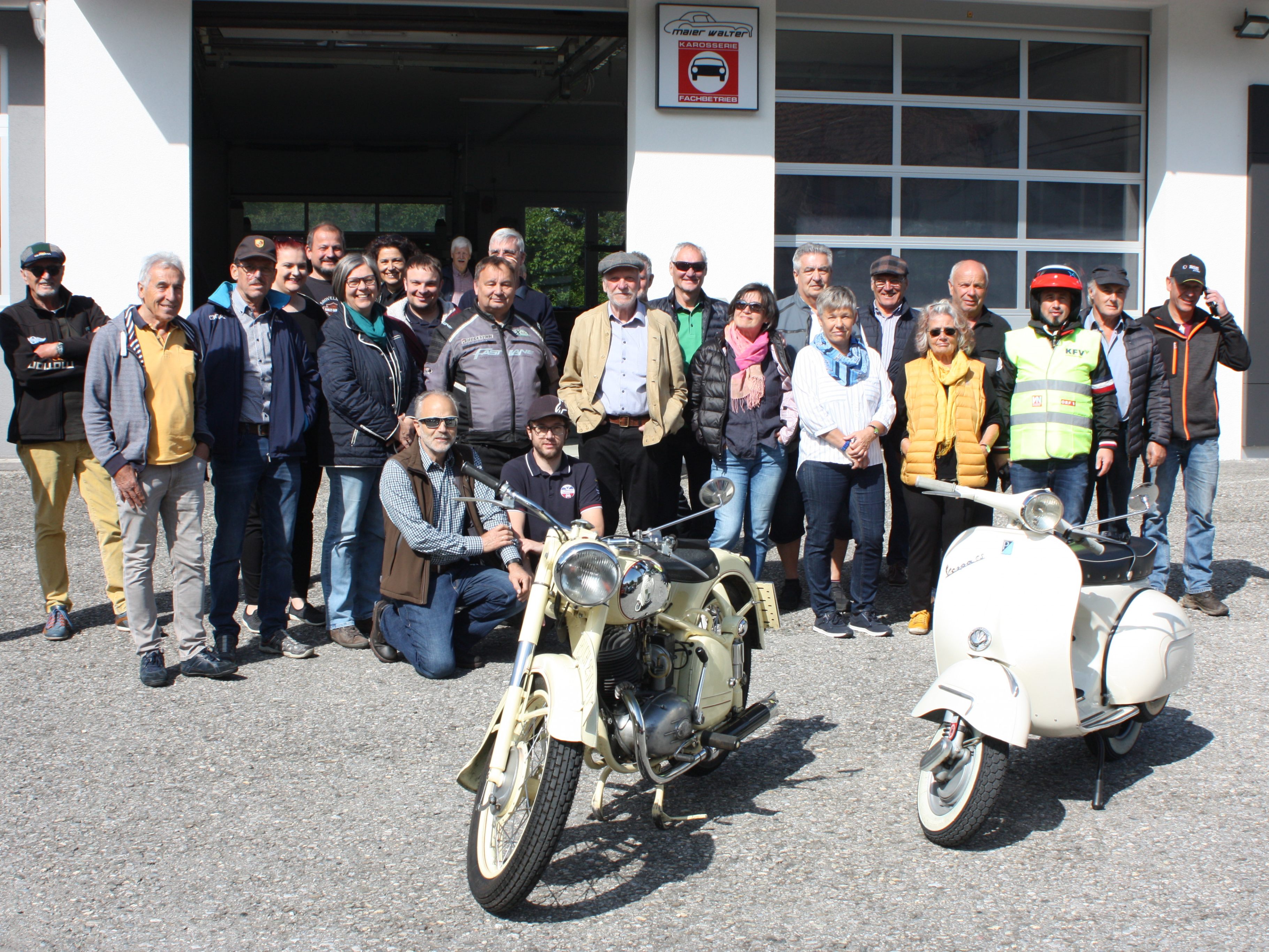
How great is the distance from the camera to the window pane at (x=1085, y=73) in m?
12.1

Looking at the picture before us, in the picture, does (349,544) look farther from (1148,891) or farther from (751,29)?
(751,29)

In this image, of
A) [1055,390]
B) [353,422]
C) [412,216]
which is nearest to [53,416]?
[353,422]

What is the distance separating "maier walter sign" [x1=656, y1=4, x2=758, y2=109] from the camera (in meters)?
10.6

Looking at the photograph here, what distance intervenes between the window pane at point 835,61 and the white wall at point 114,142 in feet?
17.8

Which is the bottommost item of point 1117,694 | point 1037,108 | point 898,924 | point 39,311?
point 898,924

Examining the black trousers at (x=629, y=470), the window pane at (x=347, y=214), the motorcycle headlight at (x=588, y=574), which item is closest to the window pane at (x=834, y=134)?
the black trousers at (x=629, y=470)

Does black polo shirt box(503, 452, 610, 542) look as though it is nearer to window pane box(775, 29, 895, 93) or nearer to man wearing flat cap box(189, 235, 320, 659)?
man wearing flat cap box(189, 235, 320, 659)

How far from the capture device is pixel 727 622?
4.29 metres

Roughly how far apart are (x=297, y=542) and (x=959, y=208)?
26.6 feet

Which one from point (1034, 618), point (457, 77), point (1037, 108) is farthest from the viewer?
A: point (457, 77)

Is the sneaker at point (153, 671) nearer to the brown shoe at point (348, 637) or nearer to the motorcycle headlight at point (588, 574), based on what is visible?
the brown shoe at point (348, 637)

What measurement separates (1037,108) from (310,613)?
30.2ft

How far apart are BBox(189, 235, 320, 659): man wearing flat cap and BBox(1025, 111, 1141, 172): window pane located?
8863 millimetres

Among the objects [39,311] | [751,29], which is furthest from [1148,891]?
[751,29]
